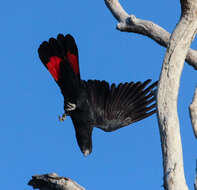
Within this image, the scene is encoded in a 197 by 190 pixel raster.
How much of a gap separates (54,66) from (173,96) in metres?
2.55

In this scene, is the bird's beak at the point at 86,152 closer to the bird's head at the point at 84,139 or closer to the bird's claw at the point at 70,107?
the bird's head at the point at 84,139

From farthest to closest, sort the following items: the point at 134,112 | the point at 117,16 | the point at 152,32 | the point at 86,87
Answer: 1. the point at 134,112
2. the point at 86,87
3. the point at 117,16
4. the point at 152,32

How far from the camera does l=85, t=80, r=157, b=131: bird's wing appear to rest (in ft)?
21.1

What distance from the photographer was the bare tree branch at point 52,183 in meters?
4.02

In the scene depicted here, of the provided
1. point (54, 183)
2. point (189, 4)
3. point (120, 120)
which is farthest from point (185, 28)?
point (120, 120)

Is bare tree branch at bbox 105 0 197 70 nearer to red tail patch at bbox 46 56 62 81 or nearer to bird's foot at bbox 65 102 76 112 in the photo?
red tail patch at bbox 46 56 62 81

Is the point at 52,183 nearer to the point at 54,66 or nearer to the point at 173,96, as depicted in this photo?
the point at 173,96

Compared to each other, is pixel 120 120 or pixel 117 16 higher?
pixel 117 16

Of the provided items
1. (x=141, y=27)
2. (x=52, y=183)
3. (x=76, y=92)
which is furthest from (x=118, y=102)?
(x=52, y=183)

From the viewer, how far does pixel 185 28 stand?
12.4ft

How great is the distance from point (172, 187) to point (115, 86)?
3436 mm

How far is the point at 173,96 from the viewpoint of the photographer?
3674 mm

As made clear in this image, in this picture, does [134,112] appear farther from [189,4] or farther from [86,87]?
[189,4]

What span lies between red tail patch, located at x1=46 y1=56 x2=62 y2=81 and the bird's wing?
62cm
